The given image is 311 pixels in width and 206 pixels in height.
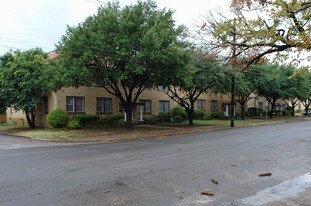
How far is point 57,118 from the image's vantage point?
2483 centimetres

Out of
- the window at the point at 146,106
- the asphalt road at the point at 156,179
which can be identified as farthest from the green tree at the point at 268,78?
the asphalt road at the point at 156,179

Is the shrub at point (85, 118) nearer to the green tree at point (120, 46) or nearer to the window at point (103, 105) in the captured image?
the window at point (103, 105)

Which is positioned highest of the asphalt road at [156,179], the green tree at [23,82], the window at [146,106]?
the green tree at [23,82]

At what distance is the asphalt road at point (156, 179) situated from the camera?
6.09 meters

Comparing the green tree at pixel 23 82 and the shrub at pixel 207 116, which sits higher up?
the green tree at pixel 23 82

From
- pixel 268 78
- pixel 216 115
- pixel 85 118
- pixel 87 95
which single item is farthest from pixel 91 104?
pixel 268 78

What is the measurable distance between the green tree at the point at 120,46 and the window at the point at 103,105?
9.19 meters

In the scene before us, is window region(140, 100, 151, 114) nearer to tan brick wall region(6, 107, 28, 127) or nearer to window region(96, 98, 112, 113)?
window region(96, 98, 112, 113)

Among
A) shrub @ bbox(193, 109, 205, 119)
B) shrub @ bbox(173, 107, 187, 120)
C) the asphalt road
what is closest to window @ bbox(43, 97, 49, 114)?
shrub @ bbox(173, 107, 187, 120)

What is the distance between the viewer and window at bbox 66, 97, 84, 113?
27748 millimetres

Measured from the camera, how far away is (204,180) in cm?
764

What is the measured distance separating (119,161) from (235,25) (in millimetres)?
5971

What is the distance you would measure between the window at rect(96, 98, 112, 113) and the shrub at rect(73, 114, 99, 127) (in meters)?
1.99

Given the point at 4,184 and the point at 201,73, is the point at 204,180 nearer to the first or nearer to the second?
the point at 4,184
